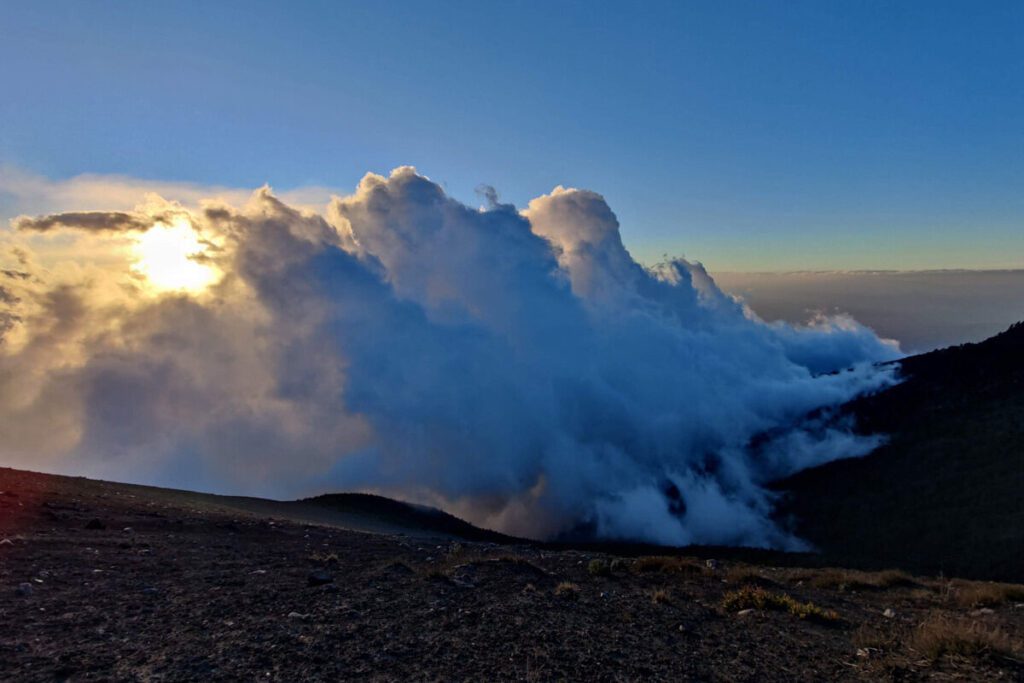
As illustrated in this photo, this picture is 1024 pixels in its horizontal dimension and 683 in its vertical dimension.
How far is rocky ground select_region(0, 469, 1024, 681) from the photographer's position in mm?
6125

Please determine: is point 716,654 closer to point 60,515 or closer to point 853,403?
point 60,515

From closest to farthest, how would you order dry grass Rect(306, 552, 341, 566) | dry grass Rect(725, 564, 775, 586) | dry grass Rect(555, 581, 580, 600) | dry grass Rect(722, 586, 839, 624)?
dry grass Rect(722, 586, 839, 624) → dry grass Rect(555, 581, 580, 600) → dry grass Rect(306, 552, 341, 566) → dry grass Rect(725, 564, 775, 586)

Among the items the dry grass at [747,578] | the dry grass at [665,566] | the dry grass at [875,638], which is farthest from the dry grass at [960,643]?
the dry grass at [665,566]

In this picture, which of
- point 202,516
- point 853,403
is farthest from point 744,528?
point 202,516

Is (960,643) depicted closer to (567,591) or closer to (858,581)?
(567,591)

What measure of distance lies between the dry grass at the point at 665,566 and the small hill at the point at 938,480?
24942mm

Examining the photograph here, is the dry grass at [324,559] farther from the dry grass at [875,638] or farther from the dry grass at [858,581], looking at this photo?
the dry grass at [858,581]

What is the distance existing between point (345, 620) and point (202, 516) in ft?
40.7

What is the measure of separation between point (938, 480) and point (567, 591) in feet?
172

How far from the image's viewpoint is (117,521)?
1494 centimetres

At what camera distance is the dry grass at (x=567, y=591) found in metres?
9.34

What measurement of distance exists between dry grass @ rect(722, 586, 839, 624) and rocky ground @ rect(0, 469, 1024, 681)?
3 cm

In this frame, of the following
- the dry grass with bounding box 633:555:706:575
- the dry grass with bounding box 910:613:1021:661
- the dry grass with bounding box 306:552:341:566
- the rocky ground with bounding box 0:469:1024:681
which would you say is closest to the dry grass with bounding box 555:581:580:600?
the rocky ground with bounding box 0:469:1024:681

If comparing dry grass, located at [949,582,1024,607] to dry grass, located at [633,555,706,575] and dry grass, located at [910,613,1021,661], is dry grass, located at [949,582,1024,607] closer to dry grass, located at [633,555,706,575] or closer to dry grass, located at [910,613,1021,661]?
dry grass, located at [633,555,706,575]
